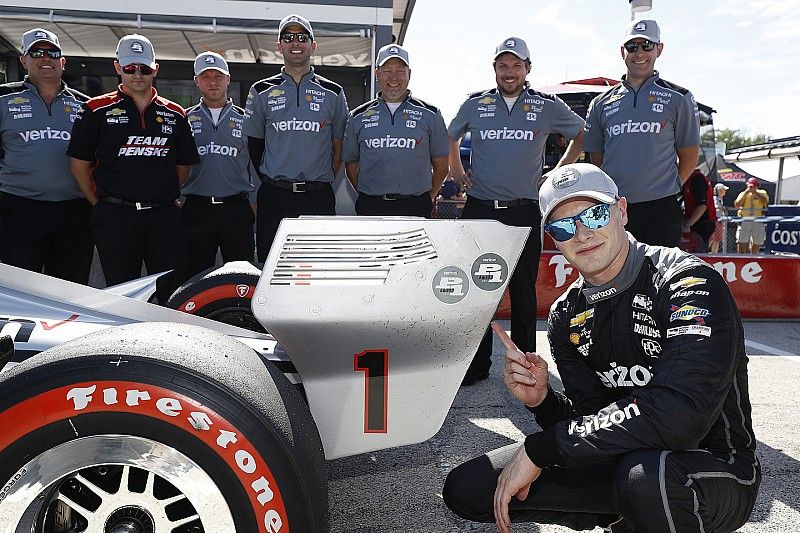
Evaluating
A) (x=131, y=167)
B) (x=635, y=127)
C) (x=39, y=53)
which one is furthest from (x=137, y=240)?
(x=635, y=127)

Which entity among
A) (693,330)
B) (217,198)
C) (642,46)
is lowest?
(693,330)

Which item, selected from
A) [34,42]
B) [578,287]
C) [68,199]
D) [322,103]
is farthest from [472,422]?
[34,42]

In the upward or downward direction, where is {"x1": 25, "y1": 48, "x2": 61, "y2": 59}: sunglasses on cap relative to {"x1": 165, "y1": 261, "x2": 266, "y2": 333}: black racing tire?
upward

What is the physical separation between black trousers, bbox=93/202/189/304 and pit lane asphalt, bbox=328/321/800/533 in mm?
1869

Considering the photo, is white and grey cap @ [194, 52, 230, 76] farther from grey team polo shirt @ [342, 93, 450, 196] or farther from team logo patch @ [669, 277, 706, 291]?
team logo patch @ [669, 277, 706, 291]

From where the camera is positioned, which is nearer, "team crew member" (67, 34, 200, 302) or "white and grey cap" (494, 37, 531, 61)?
"team crew member" (67, 34, 200, 302)

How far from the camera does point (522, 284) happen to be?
13.6ft

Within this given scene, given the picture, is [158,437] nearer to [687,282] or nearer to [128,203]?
[687,282]

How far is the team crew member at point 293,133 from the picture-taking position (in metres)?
4.32

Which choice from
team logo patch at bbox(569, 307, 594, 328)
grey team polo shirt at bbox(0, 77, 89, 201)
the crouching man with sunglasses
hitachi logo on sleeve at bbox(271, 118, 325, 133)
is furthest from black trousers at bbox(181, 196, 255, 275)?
team logo patch at bbox(569, 307, 594, 328)

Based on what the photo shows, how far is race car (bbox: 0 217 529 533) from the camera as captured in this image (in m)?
1.48

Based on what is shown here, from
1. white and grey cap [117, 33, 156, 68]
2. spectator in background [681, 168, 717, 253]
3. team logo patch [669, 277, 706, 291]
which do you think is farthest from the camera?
spectator in background [681, 168, 717, 253]

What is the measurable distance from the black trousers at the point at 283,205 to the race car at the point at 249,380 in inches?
82.9

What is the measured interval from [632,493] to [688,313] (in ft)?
1.66
